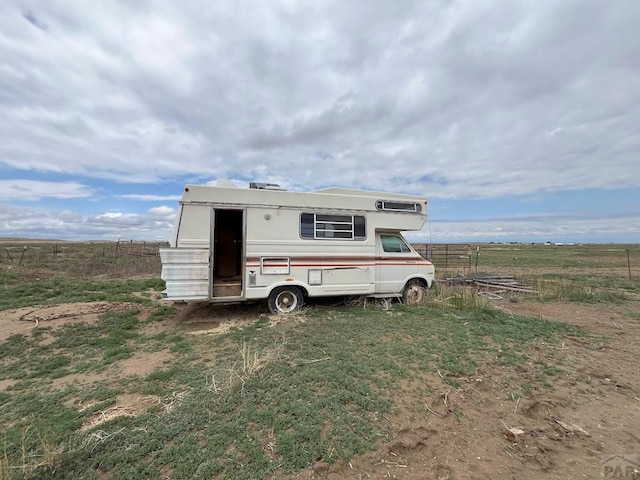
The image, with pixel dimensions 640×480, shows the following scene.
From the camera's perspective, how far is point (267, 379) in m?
4.07

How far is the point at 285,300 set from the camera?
7559 mm

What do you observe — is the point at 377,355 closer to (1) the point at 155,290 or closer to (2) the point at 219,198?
(2) the point at 219,198

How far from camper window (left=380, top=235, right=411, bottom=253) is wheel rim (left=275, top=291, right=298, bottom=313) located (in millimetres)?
2624

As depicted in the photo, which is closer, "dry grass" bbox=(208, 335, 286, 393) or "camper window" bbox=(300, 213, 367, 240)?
"dry grass" bbox=(208, 335, 286, 393)

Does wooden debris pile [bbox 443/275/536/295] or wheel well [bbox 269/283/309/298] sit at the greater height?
wheel well [bbox 269/283/309/298]

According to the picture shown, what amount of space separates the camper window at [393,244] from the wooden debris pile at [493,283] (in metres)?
4.87

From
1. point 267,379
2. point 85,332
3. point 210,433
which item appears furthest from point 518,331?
point 85,332

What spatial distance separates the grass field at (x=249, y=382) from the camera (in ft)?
9.39

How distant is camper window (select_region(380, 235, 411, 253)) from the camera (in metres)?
8.32

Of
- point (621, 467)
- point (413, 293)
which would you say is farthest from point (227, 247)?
point (621, 467)

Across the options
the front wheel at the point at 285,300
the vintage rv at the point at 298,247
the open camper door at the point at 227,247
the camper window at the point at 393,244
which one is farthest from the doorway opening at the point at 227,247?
the camper window at the point at 393,244

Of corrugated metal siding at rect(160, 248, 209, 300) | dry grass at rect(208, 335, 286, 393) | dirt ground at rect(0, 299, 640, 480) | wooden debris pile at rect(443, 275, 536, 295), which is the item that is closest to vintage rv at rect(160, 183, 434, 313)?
corrugated metal siding at rect(160, 248, 209, 300)

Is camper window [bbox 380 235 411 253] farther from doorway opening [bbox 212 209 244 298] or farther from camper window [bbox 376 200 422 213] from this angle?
doorway opening [bbox 212 209 244 298]

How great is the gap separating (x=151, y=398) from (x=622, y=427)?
5236 millimetres
